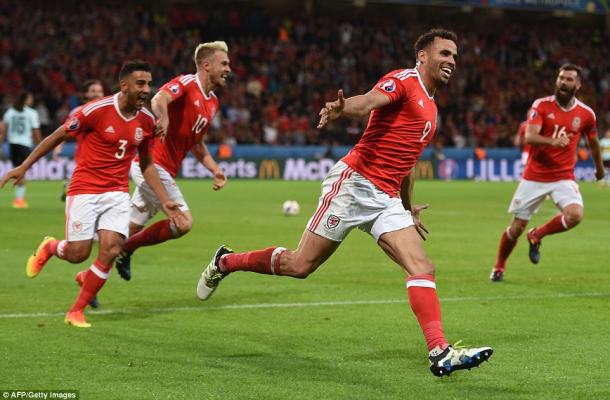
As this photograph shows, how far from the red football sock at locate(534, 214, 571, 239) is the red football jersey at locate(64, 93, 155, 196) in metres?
Answer: 5.21

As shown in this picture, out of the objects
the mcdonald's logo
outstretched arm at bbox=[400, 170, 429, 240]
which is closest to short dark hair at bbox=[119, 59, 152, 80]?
outstretched arm at bbox=[400, 170, 429, 240]

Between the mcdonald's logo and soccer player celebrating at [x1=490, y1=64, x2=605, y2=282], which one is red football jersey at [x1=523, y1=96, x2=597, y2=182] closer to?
soccer player celebrating at [x1=490, y1=64, x2=605, y2=282]

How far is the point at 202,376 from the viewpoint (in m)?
6.42

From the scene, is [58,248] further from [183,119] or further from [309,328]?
[309,328]

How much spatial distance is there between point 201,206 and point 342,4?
84.8 ft

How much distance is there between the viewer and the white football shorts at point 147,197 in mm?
10195

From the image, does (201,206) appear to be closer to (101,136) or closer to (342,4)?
(101,136)

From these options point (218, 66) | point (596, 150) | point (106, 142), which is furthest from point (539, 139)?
point (106, 142)

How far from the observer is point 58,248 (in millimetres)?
9125

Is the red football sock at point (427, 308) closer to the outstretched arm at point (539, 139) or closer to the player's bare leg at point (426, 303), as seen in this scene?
the player's bare leg at point (426, 303)

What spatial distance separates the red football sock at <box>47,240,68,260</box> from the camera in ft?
29.6

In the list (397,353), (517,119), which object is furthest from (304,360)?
(517,119)

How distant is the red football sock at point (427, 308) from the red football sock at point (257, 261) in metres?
1.18

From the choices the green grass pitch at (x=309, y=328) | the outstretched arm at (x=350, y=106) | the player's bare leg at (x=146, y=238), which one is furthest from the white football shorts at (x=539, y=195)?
the outstretched arm at (x=350, y=106)
